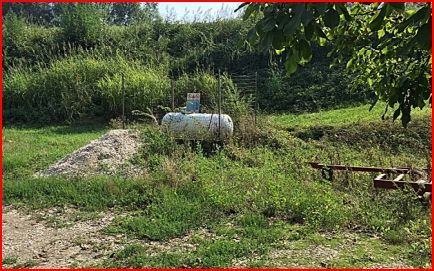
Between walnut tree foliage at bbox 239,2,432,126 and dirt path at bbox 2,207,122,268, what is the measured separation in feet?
9.89

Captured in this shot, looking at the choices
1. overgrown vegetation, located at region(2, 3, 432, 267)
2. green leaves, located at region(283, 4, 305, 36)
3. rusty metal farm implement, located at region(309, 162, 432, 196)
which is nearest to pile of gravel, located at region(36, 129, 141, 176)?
overgrown vegetation, located at region(2, 3, 432, 267)

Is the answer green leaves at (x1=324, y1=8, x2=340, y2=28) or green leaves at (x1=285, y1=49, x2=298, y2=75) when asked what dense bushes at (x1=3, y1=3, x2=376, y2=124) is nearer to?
green leaves at (x1=285, y1=49, x2=298, y2=75)

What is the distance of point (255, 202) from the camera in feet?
19.2

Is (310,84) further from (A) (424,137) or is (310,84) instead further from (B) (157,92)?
(A) (424,137)

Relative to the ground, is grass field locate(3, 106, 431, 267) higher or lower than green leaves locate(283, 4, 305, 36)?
lower

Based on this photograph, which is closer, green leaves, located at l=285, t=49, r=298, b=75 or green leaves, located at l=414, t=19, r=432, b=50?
green leaves, located at l=414, t=19, r=432, b=50

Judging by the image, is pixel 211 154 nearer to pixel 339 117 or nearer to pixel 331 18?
pixel 339 117

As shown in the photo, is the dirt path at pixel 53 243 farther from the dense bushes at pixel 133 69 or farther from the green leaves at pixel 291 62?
the dense bushes at pixel 133 69

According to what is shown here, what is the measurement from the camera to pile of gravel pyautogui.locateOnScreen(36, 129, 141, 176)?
8.18 m

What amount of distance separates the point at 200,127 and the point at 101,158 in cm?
218

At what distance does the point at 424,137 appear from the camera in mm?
9680

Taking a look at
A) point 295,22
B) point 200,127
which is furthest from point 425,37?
point 200,127

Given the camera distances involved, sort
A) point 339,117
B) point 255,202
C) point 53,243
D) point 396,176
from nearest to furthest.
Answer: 1. point 53,243
2. point 255,202
3. point 396,176
4. point 339,117

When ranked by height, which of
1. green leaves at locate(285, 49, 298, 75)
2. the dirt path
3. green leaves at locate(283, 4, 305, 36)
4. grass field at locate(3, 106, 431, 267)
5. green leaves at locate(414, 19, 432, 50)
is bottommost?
Answer: the dirt path
